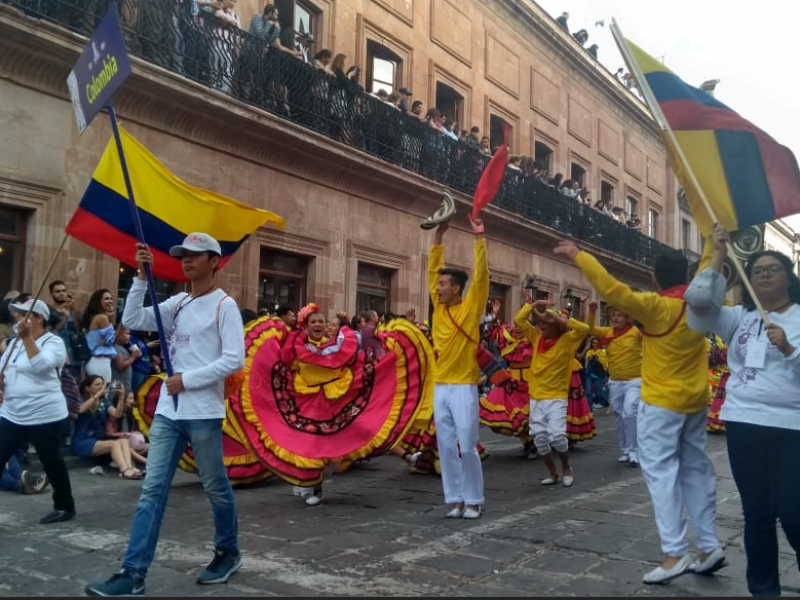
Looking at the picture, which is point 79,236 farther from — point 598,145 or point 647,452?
point 598,145

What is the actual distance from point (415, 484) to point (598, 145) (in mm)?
23673

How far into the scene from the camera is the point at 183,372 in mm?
4371

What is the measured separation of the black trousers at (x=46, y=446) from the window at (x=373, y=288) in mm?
9542

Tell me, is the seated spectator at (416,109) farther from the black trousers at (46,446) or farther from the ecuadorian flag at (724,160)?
the ecuadorian flag at (724,160)

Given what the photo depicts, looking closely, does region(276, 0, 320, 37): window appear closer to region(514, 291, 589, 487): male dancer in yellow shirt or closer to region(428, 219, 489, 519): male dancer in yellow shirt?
region(514, 291, 589, 487): male dancer in yellow shirt

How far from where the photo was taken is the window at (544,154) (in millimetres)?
25156

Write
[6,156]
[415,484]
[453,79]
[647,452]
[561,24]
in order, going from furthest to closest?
[561,24], [453,79], [6,156], [415,484], [647,452]

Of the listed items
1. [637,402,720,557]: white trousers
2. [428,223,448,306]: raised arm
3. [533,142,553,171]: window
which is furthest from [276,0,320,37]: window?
[637,402,720,557]: white trousers

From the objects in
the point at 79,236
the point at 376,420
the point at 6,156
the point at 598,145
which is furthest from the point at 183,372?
the point at 598,145

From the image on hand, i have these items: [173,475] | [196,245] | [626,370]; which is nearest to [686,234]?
[626,370]

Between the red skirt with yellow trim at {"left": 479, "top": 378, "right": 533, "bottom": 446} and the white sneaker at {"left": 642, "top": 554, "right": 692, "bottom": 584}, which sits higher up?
the red skirt with yellow trim at {"left": 479, "top": 378, "right": 533, "bottom": 446}

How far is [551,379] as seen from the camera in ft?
27.1

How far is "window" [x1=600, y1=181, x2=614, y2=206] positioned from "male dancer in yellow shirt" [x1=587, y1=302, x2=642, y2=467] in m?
21.1

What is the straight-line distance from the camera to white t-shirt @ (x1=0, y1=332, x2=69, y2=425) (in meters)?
5.92
